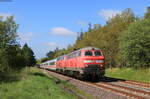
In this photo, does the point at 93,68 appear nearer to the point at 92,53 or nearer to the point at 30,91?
the point at 92,53

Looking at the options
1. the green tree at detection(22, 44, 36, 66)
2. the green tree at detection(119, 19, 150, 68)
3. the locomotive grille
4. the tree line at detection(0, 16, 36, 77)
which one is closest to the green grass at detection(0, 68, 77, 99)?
the locomotive grille

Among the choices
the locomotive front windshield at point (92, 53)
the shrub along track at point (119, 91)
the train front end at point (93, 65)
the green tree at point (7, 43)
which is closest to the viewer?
the shrub along track at point (119, 91)

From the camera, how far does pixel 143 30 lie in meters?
33.0

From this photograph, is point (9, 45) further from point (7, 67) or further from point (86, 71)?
point (86, 71)

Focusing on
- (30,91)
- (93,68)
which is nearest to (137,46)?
(93,68)

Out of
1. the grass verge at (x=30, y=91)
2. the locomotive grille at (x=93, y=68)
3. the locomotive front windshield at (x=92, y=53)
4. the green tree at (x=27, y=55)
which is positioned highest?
the green tree at (x=27, y=55)

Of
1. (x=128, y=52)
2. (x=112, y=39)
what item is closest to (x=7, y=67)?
(x=128, y=52)

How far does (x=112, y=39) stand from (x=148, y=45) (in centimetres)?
1454

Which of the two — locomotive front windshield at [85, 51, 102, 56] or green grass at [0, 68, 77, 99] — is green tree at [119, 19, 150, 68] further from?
green grass at [0, 68, 77, 99]

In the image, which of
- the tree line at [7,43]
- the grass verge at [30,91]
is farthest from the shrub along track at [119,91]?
the tree line at [7,43]

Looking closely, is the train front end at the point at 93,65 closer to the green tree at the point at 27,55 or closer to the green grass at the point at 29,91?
the green grass at the point at 29,91

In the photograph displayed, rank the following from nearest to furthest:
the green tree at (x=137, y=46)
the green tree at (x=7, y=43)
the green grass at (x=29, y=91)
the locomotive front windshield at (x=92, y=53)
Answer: the green grass at (x=29, y=91) < the locomotive front windshield at (x=92, y=53) < the green tree at (x=7, y=43) < the green tree at (x=137, y=46)

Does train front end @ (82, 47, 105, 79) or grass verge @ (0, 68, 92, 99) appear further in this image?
train front end @ (82, 47, 105, 79)

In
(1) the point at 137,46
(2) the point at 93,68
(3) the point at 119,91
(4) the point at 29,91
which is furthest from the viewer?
(1) the point at 137,46
